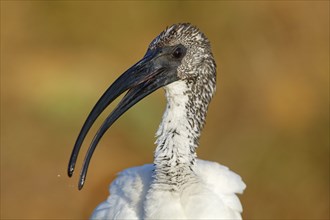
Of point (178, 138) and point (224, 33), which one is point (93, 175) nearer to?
point (224, 33)

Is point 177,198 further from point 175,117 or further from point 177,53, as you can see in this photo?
point 177,53

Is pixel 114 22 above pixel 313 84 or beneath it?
above

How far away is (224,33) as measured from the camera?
34.8ft

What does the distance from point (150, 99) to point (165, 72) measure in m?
4.57

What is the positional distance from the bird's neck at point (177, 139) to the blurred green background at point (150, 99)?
3459 millimetres

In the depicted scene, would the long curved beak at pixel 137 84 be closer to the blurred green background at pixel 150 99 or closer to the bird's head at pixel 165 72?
the bird's head at pixel 165 72

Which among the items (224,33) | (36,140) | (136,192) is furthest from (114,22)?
(136,192)

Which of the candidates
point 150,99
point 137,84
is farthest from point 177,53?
point 150,99

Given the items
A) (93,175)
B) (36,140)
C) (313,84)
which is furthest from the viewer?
(313,84)

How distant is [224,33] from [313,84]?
1337mm

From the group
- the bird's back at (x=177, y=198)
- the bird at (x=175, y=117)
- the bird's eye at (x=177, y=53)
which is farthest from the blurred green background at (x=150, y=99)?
the bird's eye at (x=177, y=53)

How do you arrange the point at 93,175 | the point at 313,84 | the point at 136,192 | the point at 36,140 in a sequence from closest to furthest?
the point at 136,192
the point at 93,175
the point at 36,140
the point at 313,84

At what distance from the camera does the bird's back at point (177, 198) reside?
4.88 m

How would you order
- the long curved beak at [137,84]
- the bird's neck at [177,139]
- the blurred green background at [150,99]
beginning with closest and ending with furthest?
the long curved beak at [137,84]
the bird's neck at [177,139]
the blurred green background at [150,99]
